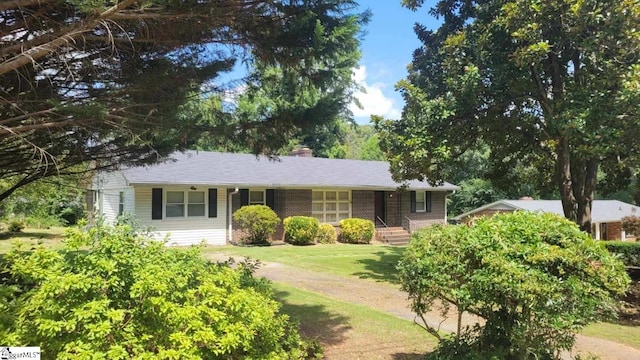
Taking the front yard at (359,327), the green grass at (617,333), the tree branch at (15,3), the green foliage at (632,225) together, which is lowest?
the green grass at (617,333)

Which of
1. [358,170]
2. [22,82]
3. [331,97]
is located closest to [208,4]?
[331,97]

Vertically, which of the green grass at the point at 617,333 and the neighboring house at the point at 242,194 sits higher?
the neighboring house at the point at 242,194

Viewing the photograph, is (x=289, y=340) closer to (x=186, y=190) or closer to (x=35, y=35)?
(x=35, y=35)

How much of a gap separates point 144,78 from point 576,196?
12.3m

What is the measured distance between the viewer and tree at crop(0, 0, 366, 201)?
174 inches

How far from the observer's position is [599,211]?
2909cm

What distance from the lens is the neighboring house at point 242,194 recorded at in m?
17.9

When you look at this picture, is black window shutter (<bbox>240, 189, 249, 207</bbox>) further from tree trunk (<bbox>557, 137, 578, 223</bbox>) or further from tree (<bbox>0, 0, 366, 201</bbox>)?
tree (<bbox>0, 0, 366, 201</bbox>)

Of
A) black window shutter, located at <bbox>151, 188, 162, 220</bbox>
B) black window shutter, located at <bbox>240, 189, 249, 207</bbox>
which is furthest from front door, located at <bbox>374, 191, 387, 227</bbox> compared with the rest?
black window shutter, located at <bbox>151, 188, 162, 220</bbox>

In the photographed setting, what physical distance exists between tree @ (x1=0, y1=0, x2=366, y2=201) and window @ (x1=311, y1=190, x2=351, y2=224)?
53.0 feet

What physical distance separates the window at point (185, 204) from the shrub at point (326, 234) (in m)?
5.44

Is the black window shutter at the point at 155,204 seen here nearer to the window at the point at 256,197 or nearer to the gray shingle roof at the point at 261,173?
the gray shingle roof at the point at 261,173

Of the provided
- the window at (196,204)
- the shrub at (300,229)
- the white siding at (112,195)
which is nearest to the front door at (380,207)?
the shrub at (300,229)

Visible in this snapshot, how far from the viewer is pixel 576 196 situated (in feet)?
42.2
